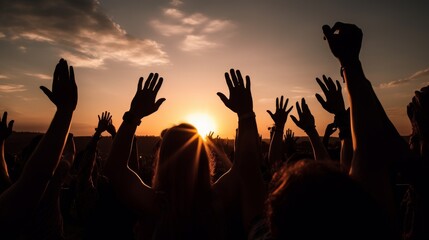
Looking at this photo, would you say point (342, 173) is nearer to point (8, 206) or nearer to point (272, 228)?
point (272, 228)

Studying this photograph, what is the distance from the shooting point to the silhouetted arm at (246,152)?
234cm

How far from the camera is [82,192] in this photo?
507 centimetres

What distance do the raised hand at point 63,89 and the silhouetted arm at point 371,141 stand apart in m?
2.13

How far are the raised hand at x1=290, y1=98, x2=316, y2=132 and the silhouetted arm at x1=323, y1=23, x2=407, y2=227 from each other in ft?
10.2

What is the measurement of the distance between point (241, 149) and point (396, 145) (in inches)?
50.7

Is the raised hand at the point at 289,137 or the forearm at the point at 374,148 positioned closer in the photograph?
the forearm at the point at 374,148

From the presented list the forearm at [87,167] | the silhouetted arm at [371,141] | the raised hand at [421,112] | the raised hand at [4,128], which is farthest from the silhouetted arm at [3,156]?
the raised hand at [421,112]

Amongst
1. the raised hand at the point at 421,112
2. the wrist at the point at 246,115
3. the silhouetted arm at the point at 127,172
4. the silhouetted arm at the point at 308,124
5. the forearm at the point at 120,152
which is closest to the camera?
the raised hand at the point at 421,112

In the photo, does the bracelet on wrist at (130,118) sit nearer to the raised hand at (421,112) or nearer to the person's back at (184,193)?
the person's back at (184,193)

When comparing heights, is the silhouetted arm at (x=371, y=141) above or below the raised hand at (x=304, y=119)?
below

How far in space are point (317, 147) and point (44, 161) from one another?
3615mm

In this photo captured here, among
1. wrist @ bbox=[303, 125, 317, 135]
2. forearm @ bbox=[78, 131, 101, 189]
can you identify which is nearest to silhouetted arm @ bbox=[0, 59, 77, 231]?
forearm @ bbox=[78, 131, 101, 189]

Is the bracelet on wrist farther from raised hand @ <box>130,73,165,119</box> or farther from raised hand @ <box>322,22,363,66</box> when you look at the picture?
raised hand @ <box>322,22,363,66</box>

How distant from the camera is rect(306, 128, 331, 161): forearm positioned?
4.15m
